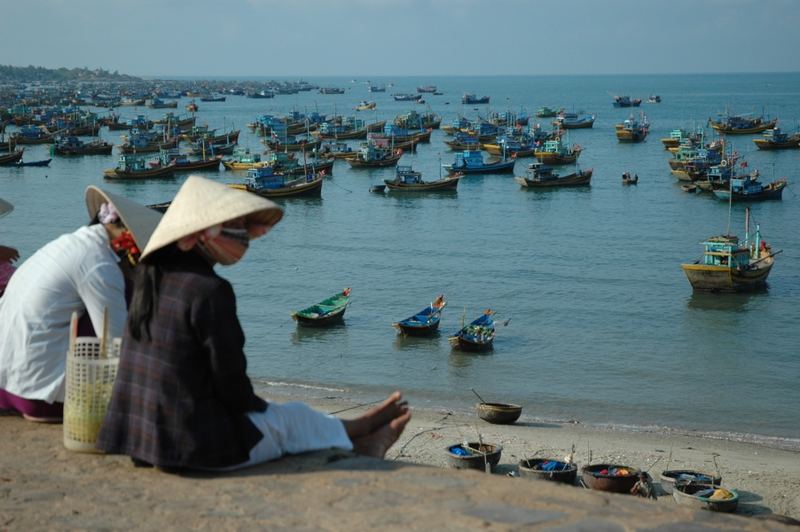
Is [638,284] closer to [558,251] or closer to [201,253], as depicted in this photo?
[558,251]

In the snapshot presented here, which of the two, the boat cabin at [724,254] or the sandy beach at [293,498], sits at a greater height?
the sandy beach at [293,498]

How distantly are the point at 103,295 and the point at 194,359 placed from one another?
834 mm

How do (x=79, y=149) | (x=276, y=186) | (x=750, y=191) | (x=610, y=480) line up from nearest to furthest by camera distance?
1. (x=610, y=480)
2. (x=750, y=191)
3. (x=276, y=186)
4. (x=79, y=149)

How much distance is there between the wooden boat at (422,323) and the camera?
19047 millimetres

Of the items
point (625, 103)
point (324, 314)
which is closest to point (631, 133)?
point (625, 103)

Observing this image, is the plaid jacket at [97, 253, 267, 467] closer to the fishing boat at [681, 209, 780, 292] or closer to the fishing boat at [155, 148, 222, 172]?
the fishing boat at [681, 209, 780, 292]

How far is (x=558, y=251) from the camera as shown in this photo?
29.9m

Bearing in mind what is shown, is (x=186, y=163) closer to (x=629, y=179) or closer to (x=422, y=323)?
(x=629, y=179)

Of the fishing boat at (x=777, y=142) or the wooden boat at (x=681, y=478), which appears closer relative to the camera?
the wooden boat at (x=681, y=478)

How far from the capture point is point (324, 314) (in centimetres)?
2009

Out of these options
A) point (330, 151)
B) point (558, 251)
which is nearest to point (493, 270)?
point (558, 251)

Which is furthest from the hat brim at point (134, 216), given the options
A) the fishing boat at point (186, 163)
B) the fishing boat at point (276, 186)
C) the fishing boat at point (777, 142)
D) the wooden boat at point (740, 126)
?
the wooden boat at point (740, 126)

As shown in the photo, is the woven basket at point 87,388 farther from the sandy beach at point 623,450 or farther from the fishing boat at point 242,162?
the fishing boat at point 242,162

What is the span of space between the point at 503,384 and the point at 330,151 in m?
41.5
